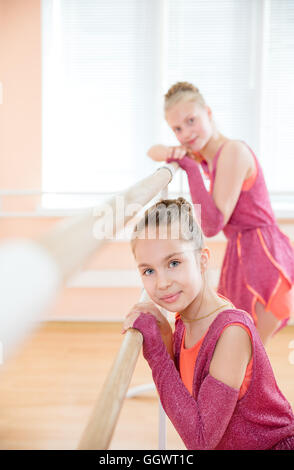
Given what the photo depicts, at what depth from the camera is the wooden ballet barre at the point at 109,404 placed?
0.96 feet

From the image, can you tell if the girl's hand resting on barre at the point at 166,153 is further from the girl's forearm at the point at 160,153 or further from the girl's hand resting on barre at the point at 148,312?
the girl's hand resting on barre at the point at 148,312

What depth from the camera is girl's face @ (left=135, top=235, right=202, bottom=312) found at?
Result: 681 millimetres

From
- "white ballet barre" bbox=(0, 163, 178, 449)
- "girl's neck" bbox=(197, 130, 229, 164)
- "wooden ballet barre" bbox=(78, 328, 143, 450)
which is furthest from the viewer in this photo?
"girl's neck" bbox=(197, 130, 229, 164)

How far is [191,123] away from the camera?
3.72 feet

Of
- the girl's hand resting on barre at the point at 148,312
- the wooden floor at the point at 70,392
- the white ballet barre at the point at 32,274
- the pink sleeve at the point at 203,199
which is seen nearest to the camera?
the white ballet barre at the point at 32,274

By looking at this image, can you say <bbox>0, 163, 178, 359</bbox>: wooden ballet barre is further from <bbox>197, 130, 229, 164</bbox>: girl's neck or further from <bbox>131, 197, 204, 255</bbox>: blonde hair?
<bbox>197, 130, 229, 164</bbox>: girl's neck

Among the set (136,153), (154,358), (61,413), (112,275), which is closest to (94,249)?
(154,358)

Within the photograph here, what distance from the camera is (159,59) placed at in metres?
2.76

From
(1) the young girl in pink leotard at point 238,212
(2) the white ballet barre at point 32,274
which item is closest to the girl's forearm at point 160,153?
(1) the young girl in pink leotard at point 238,212

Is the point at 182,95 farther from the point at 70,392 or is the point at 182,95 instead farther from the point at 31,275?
the point at 70,392

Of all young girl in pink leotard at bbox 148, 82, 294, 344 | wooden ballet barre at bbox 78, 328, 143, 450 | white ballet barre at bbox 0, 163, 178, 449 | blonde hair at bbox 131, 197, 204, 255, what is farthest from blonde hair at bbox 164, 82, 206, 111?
white ballet barre at bbox 0, 163, 178, 449
